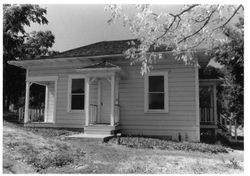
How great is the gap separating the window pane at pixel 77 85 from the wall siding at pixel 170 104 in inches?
30.7

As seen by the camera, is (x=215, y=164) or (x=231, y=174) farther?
(x=215, y=164)

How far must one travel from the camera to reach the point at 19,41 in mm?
22047

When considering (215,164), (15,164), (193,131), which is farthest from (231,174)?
(193,131)

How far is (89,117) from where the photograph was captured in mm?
10844

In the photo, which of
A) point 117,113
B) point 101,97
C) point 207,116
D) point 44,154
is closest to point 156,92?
point 117,113

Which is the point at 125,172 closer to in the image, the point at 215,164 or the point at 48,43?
the point at 215,164

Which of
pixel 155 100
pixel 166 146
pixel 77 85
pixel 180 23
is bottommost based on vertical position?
pixel 166 146

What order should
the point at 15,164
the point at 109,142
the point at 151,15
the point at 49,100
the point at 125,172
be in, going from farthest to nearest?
the point at 49,100
the point at 109,142
the point at 151,15
the point at 125,172
the point at 15,164

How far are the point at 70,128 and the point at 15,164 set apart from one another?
6897mm

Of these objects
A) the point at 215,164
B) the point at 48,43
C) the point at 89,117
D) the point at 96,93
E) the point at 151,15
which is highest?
the point at 48,43

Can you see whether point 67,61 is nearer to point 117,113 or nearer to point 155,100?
point 117,113

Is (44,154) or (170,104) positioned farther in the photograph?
(170,104)

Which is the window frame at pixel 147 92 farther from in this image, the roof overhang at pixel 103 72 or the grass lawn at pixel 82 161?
the grass lawn at pixel 82 161

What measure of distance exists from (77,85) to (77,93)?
38 centimetres
